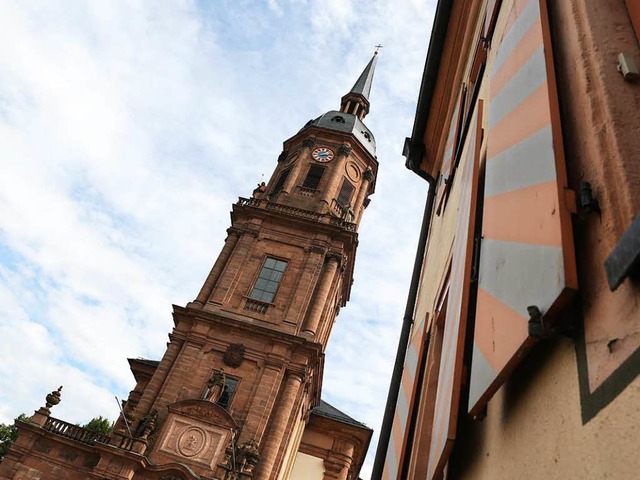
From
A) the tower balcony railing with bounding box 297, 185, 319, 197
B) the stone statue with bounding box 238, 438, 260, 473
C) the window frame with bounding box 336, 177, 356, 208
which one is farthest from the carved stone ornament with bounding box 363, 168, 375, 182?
the stone statue with bounding box 238, 438, 260, 473

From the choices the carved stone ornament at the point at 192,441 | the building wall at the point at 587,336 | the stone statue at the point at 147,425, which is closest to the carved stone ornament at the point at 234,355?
the carved stone ornament at the point at 192,441

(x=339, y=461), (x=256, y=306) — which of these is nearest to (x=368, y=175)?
(x=256, y=306)

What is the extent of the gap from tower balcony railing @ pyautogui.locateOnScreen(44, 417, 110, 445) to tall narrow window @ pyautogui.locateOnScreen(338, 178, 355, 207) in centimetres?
1674

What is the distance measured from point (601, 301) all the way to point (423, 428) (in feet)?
10.0

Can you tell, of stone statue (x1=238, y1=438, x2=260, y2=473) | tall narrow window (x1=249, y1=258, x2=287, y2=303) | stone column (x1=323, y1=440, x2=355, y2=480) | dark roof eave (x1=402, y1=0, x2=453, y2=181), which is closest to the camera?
dark roof eave (x1=402, y1=0, x2=453, y2=181)

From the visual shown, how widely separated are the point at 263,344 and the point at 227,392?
97.3 inches

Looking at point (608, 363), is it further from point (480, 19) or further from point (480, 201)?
point (480, 19)

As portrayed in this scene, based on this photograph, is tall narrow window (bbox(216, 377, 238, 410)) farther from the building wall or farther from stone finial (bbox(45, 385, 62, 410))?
the building wall

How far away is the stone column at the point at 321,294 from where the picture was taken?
76.6 ft

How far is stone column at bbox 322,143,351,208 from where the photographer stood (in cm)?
2896

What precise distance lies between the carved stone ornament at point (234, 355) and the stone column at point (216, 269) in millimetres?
2729

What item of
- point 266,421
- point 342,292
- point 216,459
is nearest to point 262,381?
point 266,421

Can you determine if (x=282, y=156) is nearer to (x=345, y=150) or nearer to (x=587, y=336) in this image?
(x=345, y=150)

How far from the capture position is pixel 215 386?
66.1ft
